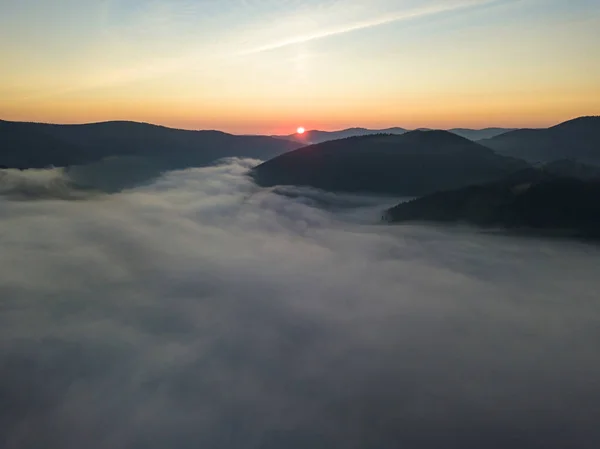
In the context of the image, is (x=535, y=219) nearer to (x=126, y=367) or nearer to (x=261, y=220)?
(x=261, y=220)

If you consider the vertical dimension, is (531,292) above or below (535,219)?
below

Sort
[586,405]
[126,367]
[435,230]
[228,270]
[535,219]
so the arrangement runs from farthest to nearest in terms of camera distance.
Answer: [435,230]
[535,219]
[228,270]
[126,367]
[586,405]

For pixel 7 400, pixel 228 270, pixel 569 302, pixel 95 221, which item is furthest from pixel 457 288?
pixel 95 221

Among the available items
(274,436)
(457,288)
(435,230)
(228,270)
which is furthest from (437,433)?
(435,230)

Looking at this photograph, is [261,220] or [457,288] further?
[261,220]

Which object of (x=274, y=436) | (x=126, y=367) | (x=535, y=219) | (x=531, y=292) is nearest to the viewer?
(x=274, y=436)

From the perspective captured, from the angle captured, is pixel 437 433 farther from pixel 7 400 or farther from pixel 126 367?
pixel 7 400
